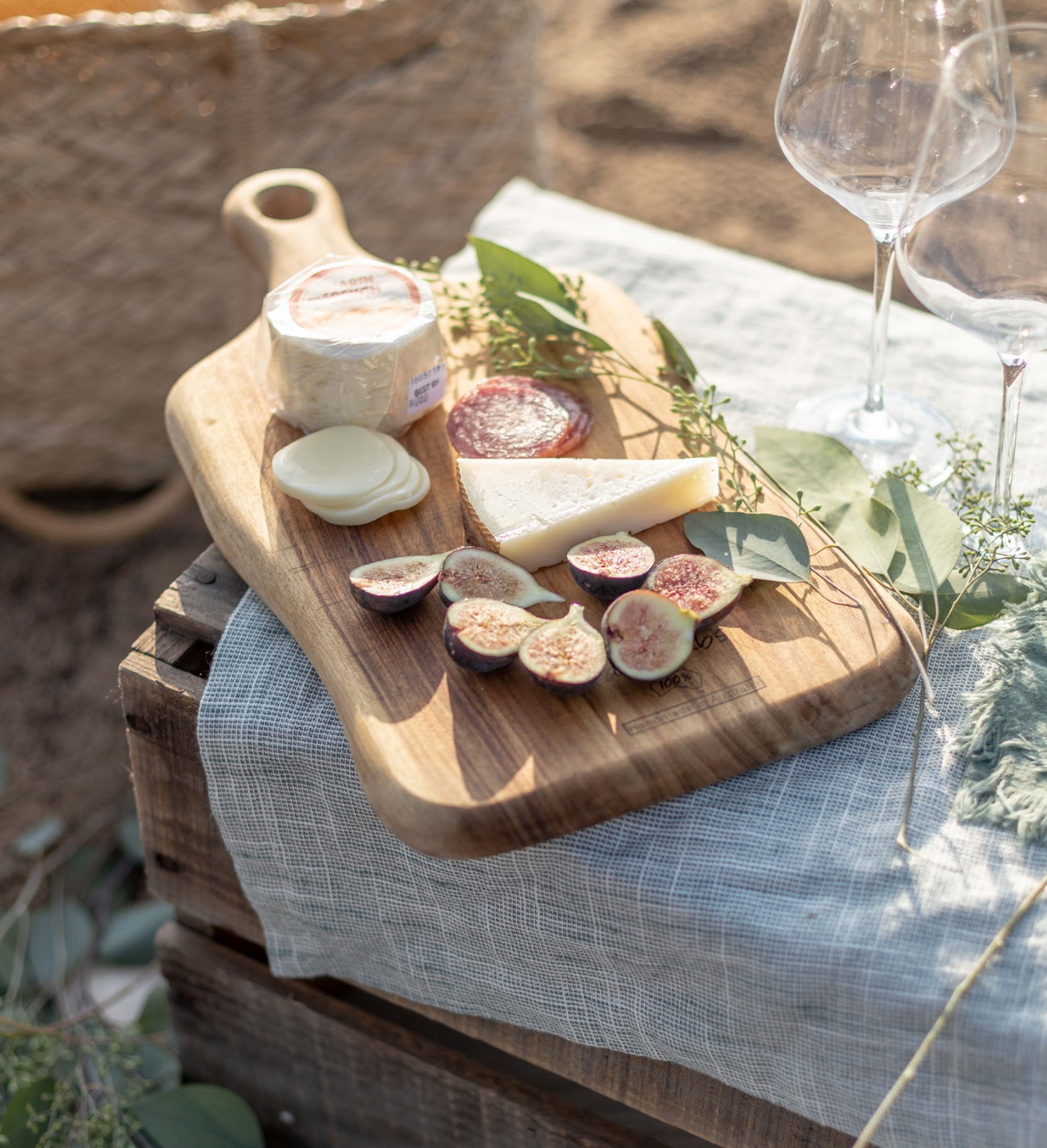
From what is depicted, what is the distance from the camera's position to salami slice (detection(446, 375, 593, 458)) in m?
1.43

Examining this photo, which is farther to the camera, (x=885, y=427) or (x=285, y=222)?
(x=285, y=222)

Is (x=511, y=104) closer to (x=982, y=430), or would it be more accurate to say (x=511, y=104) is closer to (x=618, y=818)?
(x=982, y=430)

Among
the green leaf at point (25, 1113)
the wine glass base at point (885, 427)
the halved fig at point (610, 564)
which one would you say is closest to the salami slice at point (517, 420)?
the halved fig at point (610, 564)

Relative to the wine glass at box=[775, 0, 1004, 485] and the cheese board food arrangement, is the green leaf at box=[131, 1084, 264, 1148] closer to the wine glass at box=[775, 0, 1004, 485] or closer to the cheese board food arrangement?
the cheese board food arrangement

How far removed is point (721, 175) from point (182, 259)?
2.45 metres

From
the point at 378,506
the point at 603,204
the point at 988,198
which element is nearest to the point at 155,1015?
the point at 378,506

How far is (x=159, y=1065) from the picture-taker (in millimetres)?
1918

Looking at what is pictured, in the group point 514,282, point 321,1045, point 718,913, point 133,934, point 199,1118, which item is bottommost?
point 133,934

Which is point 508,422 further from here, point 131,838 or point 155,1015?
point 131,838

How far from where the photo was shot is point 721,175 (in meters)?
4.38

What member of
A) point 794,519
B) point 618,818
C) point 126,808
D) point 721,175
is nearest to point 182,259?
point 126,808

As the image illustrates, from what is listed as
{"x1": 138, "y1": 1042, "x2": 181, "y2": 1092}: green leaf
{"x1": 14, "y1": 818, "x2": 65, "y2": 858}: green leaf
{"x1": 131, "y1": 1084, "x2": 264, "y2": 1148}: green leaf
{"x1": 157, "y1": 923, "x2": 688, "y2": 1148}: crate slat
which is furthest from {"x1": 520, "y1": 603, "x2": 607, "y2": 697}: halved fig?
{"x1": 14, "y1": 818, "x2": 65, "y2": 858}: green leaf

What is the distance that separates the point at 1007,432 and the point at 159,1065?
169 cm

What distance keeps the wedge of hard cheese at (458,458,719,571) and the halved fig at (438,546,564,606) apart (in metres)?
0.03
